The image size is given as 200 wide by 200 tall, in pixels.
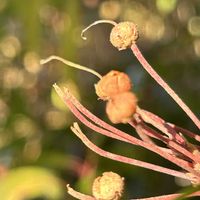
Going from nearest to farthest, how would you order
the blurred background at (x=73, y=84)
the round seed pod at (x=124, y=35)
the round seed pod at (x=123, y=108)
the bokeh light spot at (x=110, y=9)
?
the round seed pod at (x=123, y=108), the round seed pod at (x=124, y=35), the blurred background at (x=73, y=84), the bokeh light spot at (x=110, y=9)

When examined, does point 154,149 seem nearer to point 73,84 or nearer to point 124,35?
point 124,35

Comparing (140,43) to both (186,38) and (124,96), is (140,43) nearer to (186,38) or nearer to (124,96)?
(186,38)

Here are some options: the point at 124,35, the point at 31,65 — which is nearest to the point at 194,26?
the point at 31,65

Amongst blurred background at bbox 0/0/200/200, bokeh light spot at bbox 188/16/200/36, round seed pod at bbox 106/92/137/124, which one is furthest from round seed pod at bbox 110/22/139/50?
bokeh light spot at bbox 188/16/200/36

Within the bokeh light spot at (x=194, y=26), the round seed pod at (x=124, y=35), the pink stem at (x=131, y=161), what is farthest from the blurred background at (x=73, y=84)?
the pink stem at (x=131, y=161)

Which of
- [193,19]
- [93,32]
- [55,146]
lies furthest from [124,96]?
A: [93,32]

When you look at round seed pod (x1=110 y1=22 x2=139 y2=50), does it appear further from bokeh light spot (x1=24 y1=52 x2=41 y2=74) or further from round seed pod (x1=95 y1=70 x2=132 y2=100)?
bokeh light spot (x1=24 y1=52 x2=41 y2=74)

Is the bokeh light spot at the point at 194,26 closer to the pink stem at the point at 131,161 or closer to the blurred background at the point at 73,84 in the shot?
the blurred background at the point at 73,84
